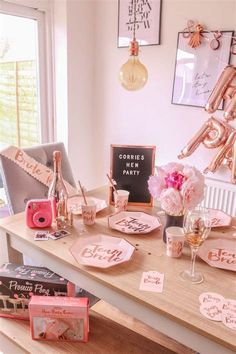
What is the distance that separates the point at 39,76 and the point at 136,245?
1909mm

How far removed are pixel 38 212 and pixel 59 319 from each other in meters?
0.42

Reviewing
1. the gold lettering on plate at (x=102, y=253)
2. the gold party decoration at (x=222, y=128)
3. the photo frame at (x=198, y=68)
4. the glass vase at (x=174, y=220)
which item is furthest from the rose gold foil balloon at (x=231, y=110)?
the gold lettering on plate at (x=102, y=253)

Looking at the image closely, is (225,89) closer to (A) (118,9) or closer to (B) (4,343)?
(A) (118,9)

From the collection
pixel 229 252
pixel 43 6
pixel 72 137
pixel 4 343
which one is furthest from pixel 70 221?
pixel 43 6

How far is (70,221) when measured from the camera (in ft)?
4.45

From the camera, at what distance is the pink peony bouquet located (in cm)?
111

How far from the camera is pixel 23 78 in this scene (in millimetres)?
2566

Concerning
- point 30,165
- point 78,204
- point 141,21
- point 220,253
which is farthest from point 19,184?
point 141,21

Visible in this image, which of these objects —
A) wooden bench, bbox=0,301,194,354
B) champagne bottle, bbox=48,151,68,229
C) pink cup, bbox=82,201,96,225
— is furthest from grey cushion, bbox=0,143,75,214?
wooden bench, bbox=0,301,194,354

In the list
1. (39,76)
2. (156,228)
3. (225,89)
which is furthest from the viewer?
(39,76)

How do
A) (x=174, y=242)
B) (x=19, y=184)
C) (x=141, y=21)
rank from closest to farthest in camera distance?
(x=174, y=242)
(x=19, y=184)
(x=141, y=21)

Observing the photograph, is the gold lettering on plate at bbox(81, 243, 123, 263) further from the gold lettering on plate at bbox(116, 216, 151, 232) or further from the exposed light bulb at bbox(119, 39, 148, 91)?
the exposed light bulb at bbox(119, 39, 148, 91)

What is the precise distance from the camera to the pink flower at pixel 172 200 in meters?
1.11

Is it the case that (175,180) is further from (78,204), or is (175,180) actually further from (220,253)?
(78,204)
